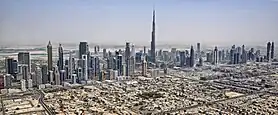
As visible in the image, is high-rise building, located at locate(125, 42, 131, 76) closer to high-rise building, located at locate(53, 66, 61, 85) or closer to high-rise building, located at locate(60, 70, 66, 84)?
high-rise building, located at locate(60, 70, 66, 84)

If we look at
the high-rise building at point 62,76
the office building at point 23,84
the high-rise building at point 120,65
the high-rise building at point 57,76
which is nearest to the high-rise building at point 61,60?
the high-rise building at point 62,76

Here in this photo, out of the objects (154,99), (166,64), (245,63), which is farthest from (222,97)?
(245,63)

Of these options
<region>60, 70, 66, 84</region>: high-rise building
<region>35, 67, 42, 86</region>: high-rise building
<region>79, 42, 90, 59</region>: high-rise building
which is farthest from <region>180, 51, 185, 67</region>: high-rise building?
<region>35, 67, 42, 86</region>: high-rise building

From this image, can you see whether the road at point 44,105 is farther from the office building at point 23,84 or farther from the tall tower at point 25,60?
the tall tower at point 25,60

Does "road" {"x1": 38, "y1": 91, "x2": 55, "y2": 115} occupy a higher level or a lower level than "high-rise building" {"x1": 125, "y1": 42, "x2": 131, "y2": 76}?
lower

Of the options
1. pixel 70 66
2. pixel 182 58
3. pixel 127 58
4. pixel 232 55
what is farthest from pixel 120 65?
pixel 232 55

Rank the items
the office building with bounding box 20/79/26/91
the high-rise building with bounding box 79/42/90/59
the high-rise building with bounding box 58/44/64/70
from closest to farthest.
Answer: the office building with bounding box 20/79/26/91 → the high-rise building with bounding box 58/44/64/70 → the high-rise building with bounding box 79/42/90/59

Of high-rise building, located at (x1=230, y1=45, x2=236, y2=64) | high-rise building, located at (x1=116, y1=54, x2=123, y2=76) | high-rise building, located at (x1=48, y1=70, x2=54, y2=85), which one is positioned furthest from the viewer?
high-rise building, located at (x1=230, y1=45, x2=236, y2=64)

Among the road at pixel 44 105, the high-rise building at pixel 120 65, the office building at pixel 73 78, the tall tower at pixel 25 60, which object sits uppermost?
the tall tower at pixel 25 60

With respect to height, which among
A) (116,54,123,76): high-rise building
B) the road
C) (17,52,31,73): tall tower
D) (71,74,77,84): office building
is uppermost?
(17,52,31,73): tall tower
